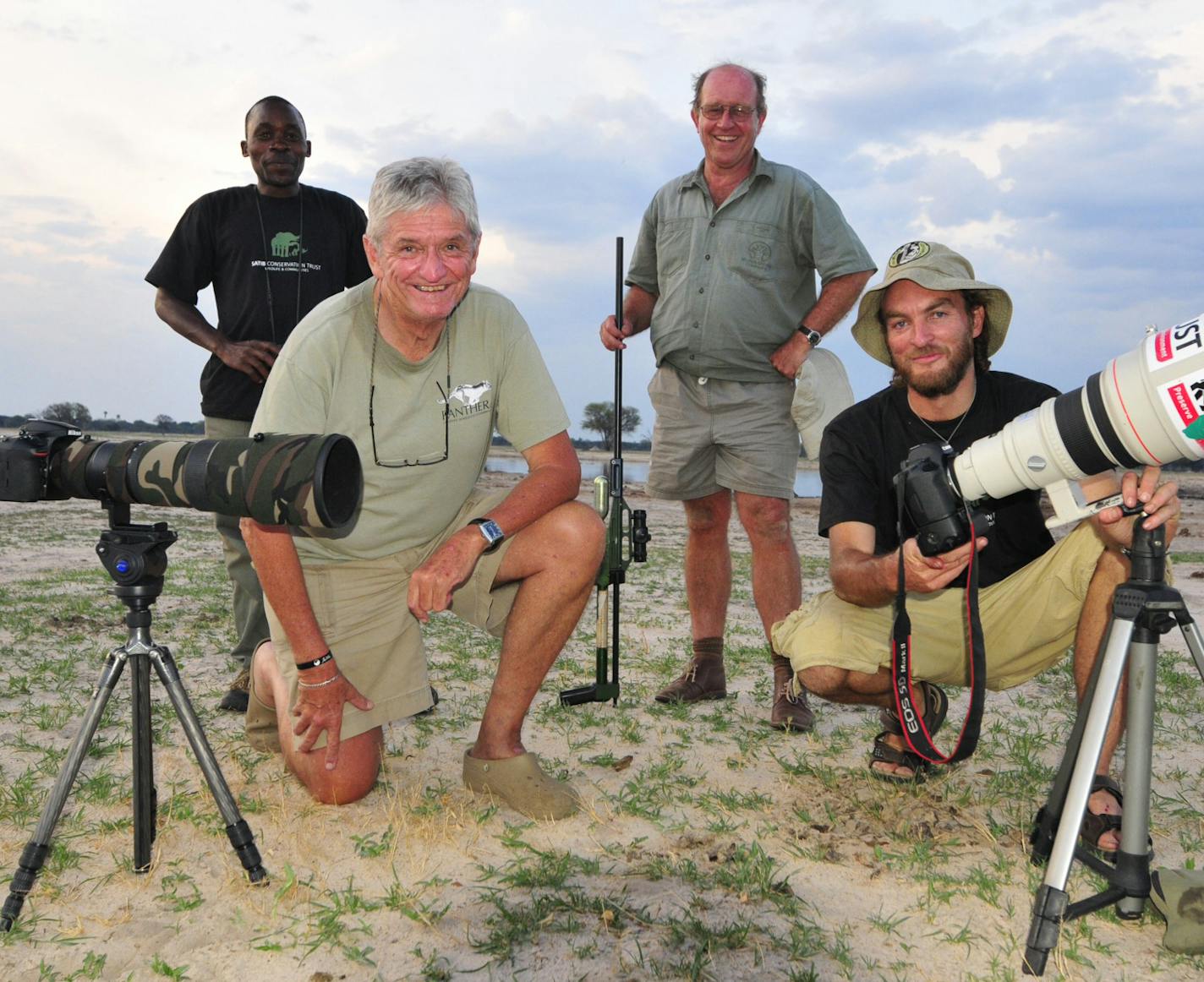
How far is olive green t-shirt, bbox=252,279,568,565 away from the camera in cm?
327

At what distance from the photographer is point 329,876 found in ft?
9.27

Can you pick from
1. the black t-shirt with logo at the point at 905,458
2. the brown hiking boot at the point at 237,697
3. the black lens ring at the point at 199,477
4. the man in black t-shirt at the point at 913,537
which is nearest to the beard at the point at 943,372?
the man in black t-shirt at the point at 913,537

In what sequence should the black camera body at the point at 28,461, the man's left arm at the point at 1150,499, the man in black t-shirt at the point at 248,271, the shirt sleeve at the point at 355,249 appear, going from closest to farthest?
the man's left arm at the point at 1150,499 < the black camera body at the point at 28,461 < the man in black t-shirt at the point at 248,271 < the shirt sleeve at the point at 355,249

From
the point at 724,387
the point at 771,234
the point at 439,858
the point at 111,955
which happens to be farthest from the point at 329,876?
the point at 771,234

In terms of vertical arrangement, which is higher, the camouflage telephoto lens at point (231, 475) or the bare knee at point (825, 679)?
the camouflage telephoto lens at point (231, 475)

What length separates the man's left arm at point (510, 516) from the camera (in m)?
3.13

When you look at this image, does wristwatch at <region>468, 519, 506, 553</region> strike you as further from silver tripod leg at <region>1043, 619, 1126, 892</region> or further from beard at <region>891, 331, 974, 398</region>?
silver tripod leg at <region>1043, 619, 1126, 892</region>

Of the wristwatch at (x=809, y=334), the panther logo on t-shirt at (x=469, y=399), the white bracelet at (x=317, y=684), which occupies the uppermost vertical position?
the wristwatch at (x=809, y=334)

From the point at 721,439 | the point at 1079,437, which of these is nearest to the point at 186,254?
Answer: the point at 721,439

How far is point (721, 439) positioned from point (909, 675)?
Result: 1.91 m

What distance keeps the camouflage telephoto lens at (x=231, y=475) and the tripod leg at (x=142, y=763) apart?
0.42 m

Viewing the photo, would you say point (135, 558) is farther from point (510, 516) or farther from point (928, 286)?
point (928, 286)

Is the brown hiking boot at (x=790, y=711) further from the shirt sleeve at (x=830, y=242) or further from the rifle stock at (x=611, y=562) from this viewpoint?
the shirt sleeve at (x=830, y=242)

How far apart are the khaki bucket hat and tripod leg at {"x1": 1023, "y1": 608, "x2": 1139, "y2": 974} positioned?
1.40 meters
